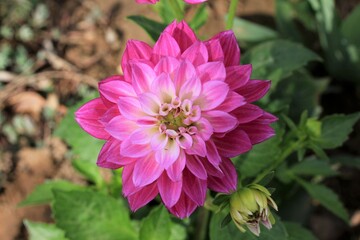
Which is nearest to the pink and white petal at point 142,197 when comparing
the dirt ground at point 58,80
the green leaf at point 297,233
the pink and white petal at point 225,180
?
the pink and white petal at point 225,180

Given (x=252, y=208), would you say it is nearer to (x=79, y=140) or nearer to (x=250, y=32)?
(x=79, y=140)

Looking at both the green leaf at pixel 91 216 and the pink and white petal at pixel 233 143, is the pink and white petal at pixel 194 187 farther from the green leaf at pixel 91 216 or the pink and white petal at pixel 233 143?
the green leaf at pixel 91 216

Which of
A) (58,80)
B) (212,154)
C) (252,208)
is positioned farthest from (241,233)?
(58,80)

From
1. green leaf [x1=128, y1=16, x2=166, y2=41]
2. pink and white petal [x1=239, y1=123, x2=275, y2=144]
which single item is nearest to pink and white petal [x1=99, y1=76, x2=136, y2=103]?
pink and white petal [x1=239, y1=123, x2=275, y2=144]

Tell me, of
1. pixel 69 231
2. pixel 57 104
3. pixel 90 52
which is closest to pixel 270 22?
pixel 90 52

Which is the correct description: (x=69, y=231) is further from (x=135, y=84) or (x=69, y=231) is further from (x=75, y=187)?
(x=135, y=84)

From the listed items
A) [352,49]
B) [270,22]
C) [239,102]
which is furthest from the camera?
[270,22]
